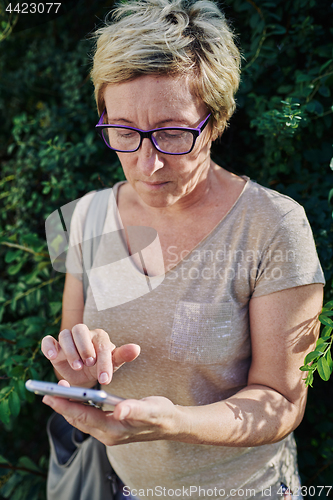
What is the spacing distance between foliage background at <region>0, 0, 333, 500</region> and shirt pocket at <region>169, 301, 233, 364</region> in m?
0.56

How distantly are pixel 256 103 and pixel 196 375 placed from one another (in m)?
1.30

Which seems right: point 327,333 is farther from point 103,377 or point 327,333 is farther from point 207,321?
point 103,377

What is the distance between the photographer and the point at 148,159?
123cm

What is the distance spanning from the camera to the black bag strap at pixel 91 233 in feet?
4.98

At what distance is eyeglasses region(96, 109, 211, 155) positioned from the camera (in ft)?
3.90

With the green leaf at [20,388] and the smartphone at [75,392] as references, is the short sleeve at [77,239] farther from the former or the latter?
the smartphone at [75,392]

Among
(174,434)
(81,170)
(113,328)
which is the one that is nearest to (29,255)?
(81,170)

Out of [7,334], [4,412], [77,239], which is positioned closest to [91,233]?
[77,239]

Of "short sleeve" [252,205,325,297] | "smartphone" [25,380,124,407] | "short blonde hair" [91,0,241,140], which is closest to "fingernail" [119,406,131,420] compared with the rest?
"smartphone" [25,380,124,407]

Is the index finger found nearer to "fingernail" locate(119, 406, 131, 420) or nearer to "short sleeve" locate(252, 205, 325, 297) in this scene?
"fingernail" locate(119, 406, 131, 420)

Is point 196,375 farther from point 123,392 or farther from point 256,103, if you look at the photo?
point 256,103

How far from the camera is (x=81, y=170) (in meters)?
2.23

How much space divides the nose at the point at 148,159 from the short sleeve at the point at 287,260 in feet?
1.47

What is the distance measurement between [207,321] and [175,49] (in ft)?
2.90
